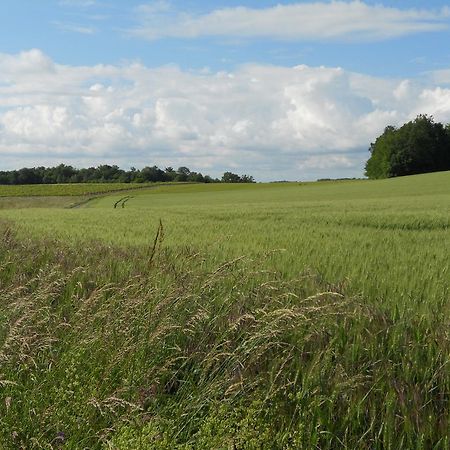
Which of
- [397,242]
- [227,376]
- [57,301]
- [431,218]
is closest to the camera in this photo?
[227,376]

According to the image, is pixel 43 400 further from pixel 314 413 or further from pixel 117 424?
pixel 314 413

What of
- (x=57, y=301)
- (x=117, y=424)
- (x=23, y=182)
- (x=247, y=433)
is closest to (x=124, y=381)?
(x=117, y=424)

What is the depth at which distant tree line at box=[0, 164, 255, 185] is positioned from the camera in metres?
125

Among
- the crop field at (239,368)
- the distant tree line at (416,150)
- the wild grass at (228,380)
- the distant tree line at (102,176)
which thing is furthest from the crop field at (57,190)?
the wild grass at (228,380)

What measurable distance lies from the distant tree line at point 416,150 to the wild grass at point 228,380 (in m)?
105

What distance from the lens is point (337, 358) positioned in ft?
13.5

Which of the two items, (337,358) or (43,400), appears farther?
(337,358)

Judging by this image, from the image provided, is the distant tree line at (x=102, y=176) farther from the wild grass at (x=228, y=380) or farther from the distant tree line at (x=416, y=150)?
the wild grass at (x=228, y=380)

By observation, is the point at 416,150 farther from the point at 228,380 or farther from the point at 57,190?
the point at 228,380

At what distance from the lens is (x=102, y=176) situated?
448 feet

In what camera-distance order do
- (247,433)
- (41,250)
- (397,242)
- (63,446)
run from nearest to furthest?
1. (247,433)
2. (63,446)
3. (41,250)
4. (397,242)

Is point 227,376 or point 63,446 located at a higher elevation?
point 227,376

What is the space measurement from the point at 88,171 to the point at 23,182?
47.0ft

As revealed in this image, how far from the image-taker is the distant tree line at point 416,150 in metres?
105
